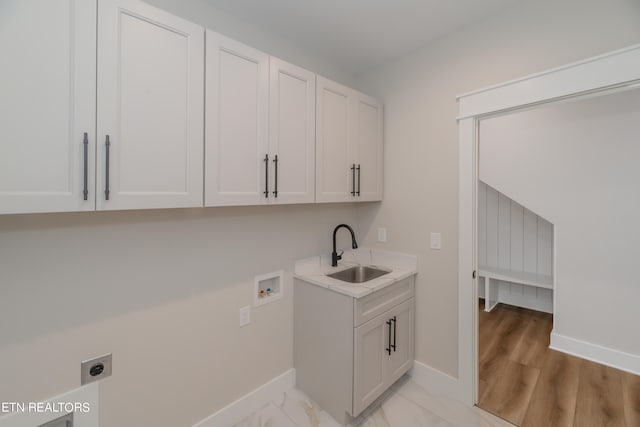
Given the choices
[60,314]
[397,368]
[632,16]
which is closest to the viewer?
[60,314]

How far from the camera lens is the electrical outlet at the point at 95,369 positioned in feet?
4.14

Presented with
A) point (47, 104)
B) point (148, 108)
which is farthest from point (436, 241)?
point (47, 104)

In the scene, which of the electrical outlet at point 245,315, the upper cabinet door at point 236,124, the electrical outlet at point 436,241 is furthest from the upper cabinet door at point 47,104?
the electrical outlet at point 436,241

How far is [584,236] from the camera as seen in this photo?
98.6 inches

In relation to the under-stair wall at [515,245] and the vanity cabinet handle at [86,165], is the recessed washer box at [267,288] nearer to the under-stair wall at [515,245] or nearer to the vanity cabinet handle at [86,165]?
the vanity cabinet handle at [86,165]

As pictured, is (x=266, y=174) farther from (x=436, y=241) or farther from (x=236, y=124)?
(x=436, y=241)

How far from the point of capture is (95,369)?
1.29m

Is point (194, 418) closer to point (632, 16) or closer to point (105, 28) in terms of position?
point (105, 28)

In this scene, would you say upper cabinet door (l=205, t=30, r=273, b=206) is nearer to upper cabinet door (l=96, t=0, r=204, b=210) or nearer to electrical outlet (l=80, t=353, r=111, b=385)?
upper cabinet door (l=96, t=0, r=204, b=210)

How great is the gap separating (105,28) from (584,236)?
367 centimetres

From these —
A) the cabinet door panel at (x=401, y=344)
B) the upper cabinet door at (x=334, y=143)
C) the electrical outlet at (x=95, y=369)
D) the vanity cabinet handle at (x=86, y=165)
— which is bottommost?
the cabinet door panel at (x=401, y=344)

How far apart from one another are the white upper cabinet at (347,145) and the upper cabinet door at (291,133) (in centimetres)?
8

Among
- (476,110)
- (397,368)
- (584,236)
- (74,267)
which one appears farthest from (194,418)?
(584,236)

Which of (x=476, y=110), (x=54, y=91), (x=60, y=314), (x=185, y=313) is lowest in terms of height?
(x=185, y=313)
